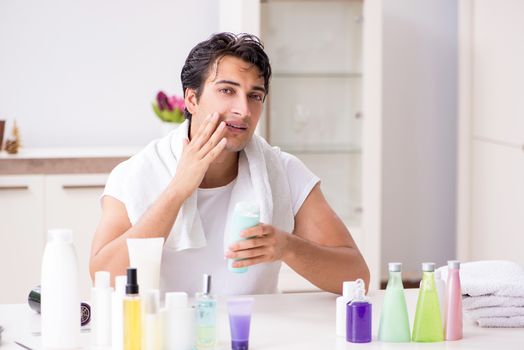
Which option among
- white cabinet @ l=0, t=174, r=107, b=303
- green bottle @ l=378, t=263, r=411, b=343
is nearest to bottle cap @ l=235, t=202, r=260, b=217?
green bottle @ l=378, t=263, r=411, b=343

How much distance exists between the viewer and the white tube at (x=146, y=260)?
1.88 m

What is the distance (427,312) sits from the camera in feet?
6.09

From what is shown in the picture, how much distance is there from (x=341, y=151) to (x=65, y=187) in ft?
4.12

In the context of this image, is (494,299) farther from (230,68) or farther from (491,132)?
(491,132)

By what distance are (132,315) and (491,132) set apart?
9.55 ft

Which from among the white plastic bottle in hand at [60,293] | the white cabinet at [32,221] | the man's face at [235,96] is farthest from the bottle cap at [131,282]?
the white cabinet at [32,221]

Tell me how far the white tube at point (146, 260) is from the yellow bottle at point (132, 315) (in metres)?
0.15

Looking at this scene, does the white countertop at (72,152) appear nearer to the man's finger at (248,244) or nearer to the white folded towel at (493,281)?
the man's finger at (248,244)

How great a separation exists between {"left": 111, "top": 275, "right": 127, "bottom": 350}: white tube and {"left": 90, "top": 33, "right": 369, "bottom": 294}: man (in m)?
0.47

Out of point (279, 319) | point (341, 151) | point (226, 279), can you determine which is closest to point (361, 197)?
point (341, 151)

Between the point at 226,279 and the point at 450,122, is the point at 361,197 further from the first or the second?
the point at 226,279

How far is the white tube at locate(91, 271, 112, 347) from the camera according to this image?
70.3 inches

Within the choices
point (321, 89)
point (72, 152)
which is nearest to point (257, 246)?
point (72, 152)

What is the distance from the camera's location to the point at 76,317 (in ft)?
5.83
